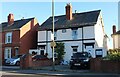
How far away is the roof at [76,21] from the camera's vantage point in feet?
131

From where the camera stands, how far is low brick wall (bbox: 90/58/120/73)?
23.5m

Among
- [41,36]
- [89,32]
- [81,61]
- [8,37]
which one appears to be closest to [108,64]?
[81,61]

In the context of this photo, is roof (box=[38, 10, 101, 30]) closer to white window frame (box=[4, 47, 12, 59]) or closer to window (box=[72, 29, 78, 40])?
window (box=[72, 29, 78, 40])

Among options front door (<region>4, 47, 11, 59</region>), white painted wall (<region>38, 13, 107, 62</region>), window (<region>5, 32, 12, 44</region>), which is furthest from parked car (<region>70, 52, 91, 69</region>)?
window (<region>5, 32, 12, 44</region>)

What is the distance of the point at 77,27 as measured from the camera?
1590 inches

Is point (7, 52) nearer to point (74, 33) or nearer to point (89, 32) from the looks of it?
point (74, 33)

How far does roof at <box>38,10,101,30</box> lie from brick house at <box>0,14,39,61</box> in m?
2.85

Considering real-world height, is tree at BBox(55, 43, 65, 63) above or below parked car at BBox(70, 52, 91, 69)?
above

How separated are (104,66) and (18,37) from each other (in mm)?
23468

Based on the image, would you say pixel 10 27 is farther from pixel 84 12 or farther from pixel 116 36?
pixel 116 36

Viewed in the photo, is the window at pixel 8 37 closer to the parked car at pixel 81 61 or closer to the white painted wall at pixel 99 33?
the white painted wall at pixel 99 33

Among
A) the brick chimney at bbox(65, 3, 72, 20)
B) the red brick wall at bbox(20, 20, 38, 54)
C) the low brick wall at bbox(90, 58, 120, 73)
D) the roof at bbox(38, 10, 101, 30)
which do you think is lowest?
the low brick wall at bbox(90, 58, 120, 73)

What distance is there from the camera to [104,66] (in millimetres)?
24500

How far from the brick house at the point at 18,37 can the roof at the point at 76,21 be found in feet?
9.34
